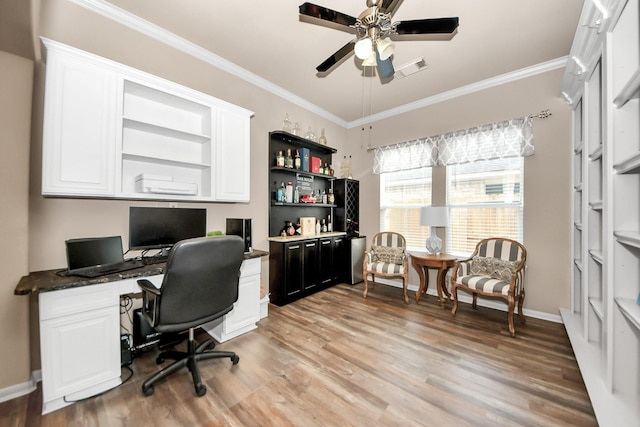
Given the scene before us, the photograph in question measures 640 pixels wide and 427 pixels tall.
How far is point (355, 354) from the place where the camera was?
7.02 ft

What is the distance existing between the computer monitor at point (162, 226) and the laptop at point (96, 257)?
137 millimetres

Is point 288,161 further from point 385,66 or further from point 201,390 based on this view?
point 201,390

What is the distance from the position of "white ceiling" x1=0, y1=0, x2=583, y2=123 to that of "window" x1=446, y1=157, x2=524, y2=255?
1.19m

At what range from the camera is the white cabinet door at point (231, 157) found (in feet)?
8.50

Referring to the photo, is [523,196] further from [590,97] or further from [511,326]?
[511,326]

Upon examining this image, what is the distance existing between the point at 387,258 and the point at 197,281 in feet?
9.12

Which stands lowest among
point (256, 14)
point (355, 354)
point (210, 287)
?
point (355, 354)

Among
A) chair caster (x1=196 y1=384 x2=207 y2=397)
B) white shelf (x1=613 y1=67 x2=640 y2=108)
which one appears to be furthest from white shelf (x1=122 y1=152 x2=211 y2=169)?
white shelf (x1=613 y1=67 x2=640 y2=108)

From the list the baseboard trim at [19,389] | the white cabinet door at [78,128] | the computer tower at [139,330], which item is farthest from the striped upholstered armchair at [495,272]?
the baseboard trim at [19,389]

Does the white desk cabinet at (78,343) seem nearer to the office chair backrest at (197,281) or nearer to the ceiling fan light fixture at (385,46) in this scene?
the office chair backrest at (197,281)

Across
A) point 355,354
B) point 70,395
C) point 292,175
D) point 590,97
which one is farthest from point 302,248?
point 590,97

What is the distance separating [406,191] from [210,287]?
3327 millimetres

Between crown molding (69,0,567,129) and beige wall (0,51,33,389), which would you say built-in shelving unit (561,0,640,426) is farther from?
beige wall (0,51,33,389)

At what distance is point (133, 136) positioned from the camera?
2234 millimetres
